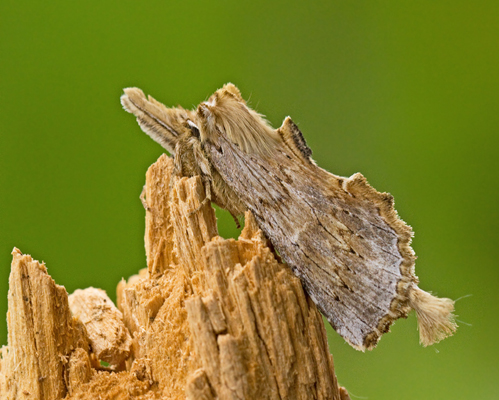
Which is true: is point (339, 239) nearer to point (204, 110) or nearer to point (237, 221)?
point (237, 221)

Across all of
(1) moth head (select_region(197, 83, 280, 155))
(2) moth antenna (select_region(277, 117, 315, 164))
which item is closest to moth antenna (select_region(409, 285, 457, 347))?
(2) moth antenna (select_region(277, 117, 315, 164))

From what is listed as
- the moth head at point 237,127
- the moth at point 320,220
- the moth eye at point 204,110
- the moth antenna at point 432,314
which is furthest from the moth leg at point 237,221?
the moth antenna at point 432,314

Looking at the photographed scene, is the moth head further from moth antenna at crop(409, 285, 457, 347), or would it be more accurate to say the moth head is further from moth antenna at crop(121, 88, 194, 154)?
moth antenna at crop(409, 285, 457, 347)

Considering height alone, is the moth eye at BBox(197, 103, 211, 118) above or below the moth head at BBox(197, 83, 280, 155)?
above

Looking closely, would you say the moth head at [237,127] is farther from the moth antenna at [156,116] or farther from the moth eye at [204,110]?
the moth antenna at [156,116]

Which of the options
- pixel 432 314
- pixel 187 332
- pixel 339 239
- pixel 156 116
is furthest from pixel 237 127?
pixel 432 314

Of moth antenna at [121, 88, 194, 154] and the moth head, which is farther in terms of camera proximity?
moth antenna at [121, 88, 194, 154]
